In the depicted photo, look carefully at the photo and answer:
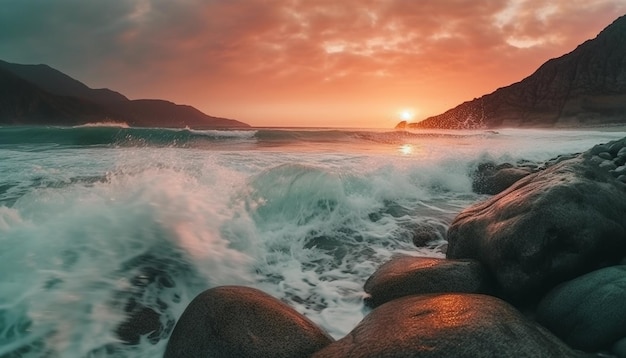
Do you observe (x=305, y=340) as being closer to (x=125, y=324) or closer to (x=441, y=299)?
(x=441, y=299)

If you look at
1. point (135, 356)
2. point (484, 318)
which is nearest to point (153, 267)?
point (135, 356)

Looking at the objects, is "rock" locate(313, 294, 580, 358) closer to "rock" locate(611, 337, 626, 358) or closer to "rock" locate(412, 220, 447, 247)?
"rock" locate(611, 337, 626, 358)

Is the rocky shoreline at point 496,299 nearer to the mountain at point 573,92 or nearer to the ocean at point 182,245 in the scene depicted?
the ocean at point 182,245

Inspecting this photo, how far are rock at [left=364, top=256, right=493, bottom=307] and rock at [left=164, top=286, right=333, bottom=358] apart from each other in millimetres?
1083

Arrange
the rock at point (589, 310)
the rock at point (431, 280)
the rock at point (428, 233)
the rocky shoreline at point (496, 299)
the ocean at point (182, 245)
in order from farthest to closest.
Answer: the rock at point (428, 233)
the rock at point (431, 280)
the ocean at point (182, 245)
the rock at point (589, 310)
the rocky shoreline at point (496, 299)

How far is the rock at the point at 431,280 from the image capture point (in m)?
3.50

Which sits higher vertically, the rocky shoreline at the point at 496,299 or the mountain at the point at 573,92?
the mountain at the point at 573,92

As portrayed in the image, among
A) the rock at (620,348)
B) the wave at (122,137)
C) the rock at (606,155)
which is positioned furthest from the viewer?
the wave at (122,137)

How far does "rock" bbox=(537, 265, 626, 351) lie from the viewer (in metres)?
2.65

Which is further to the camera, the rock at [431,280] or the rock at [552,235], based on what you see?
the rock at [431,280]

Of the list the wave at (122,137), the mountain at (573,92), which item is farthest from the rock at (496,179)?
the mountain at (573,92)

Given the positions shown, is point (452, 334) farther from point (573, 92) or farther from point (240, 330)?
point (573, 92)

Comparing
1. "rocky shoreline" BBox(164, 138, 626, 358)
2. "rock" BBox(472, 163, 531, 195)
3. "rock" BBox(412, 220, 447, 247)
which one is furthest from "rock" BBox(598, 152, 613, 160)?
"rocky shoreline" BBox(164, 138, 626, 358)

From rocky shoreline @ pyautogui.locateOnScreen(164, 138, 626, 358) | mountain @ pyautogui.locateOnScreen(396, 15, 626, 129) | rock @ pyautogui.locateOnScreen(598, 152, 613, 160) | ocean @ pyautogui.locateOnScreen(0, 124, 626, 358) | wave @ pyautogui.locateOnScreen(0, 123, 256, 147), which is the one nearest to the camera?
rocky shoreline @ pyautogui.locateOnScreen(164, 138, 626, 358)
